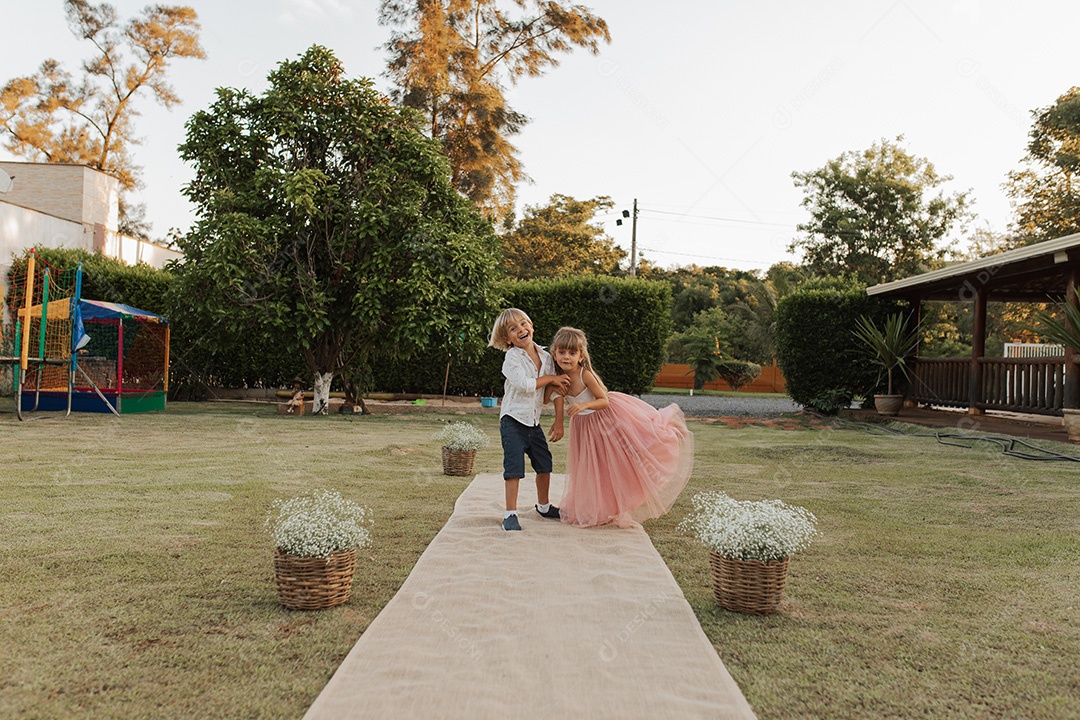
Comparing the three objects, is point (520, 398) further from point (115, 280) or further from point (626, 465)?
point (115, 280)

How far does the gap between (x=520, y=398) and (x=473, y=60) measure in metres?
22.0

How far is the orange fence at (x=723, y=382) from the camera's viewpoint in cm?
3819

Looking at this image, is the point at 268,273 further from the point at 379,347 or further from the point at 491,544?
the point at 491,544

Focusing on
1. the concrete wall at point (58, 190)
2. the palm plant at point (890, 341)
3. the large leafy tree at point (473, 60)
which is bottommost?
the palm plant at point (890, 341)

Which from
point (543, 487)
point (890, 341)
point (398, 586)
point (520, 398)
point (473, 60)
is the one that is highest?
point (473, 60)

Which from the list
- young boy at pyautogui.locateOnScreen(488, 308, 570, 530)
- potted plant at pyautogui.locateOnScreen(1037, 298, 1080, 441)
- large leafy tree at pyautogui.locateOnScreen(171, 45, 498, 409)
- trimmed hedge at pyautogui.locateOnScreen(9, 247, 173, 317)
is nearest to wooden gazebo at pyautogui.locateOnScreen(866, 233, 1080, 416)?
potted plant at pyautogui.locateOnScreen(1037, 298, 1080, 441)

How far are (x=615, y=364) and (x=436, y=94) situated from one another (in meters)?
11.6

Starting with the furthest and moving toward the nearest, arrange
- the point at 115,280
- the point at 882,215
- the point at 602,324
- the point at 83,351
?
the point at 882,215 < the point at 602,324 < the point at 115,280 < the point at 83,351

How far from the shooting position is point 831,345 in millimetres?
18188

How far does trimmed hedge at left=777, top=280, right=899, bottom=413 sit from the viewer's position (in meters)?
18.1

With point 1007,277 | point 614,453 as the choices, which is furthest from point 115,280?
point 1007,277

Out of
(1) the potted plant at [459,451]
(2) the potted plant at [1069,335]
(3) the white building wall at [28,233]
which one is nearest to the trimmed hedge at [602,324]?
(2) the potted plant at [1069,335]

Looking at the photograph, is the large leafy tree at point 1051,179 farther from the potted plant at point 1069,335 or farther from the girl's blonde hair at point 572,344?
the girl's blonde hair at point 572,344

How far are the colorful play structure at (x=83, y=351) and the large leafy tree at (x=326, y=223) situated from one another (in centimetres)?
175
